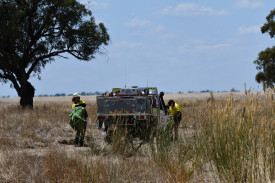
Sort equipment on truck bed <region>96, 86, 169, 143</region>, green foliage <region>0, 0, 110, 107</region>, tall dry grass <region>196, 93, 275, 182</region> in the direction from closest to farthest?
tall dry grass <region>196, 93, 275, 182</region>, equipment on truck bed <region>96, 86, 169, 143</region>, green foliage <region>0, 0, 110, 107</region>

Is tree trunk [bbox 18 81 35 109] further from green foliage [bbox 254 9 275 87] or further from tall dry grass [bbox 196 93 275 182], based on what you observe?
tall dry grass [bbox 196 93 275 182]

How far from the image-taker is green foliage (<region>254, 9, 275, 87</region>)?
26786 mm

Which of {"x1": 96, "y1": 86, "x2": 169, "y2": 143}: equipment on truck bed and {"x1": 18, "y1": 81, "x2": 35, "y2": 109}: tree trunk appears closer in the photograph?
{"x1": 96, "y1": 86, "x2": 169, "y2": 143}: equipment on truck bed

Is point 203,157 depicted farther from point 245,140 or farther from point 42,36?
point 42,36

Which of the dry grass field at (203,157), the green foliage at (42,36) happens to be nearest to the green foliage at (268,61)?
the green foliage at (42,36)

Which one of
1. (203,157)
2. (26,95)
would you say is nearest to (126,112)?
(203,157)

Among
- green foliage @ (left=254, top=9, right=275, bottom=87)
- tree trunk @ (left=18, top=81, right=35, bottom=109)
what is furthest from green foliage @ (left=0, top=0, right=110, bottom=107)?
green foliage @ (left=254, top=9, right=275, bottom=87)

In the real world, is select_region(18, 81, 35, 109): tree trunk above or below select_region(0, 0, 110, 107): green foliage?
below

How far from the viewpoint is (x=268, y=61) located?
27.3 m

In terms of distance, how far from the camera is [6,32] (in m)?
23.2

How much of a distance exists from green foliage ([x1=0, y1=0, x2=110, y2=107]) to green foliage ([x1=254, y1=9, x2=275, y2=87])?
12.9 meters

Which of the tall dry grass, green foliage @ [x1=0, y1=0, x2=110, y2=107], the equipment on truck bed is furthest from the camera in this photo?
green foliage @ [x1=0, y1=0, x2=110, y2=107]

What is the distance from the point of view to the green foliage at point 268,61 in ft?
87.9

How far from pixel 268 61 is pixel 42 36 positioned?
60.2ft
